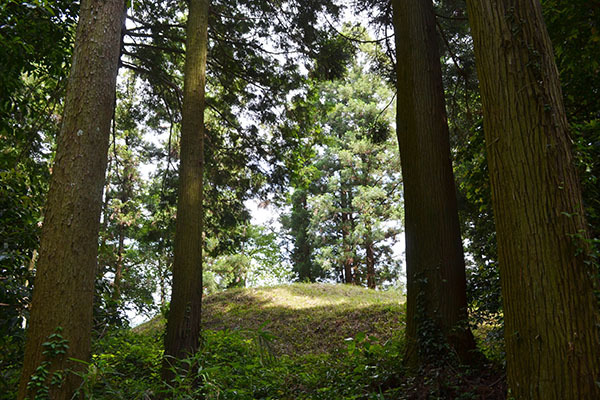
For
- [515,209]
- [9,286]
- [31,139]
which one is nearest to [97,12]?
[9,286]

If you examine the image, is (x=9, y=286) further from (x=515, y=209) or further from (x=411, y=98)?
(x=411, y=98)

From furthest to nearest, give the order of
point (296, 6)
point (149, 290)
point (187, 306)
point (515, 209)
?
point (149, 290), point (296, 6), point (187, 306), point (515, 209)

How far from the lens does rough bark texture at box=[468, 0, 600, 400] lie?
6.77 ft

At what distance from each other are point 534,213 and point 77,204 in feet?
9.62

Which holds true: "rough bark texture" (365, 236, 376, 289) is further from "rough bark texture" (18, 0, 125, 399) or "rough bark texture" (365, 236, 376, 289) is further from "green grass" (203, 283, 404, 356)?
"rough bark texture" (18, 0, 125, 399)

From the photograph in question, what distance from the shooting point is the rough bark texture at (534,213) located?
2064mm

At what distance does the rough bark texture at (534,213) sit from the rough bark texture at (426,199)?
169cm

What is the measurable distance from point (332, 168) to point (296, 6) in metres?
14.3

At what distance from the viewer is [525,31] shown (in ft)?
7.94

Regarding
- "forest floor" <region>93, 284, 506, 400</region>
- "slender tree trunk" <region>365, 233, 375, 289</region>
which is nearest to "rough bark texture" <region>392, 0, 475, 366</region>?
"forest floor" <region>93, 284, 506, 400</region>

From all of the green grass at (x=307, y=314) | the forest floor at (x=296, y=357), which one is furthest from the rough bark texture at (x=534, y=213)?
the green grass at (x=307, y=314)

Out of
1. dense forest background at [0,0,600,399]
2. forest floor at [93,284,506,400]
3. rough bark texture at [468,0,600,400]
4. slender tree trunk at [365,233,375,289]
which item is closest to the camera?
rough bark texture at [468,0,600,400]

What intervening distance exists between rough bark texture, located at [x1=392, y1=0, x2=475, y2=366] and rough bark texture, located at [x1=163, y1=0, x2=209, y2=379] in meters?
2.58

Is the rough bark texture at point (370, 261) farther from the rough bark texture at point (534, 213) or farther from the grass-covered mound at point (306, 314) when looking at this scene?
the rough bark texture at point (534, 213)
